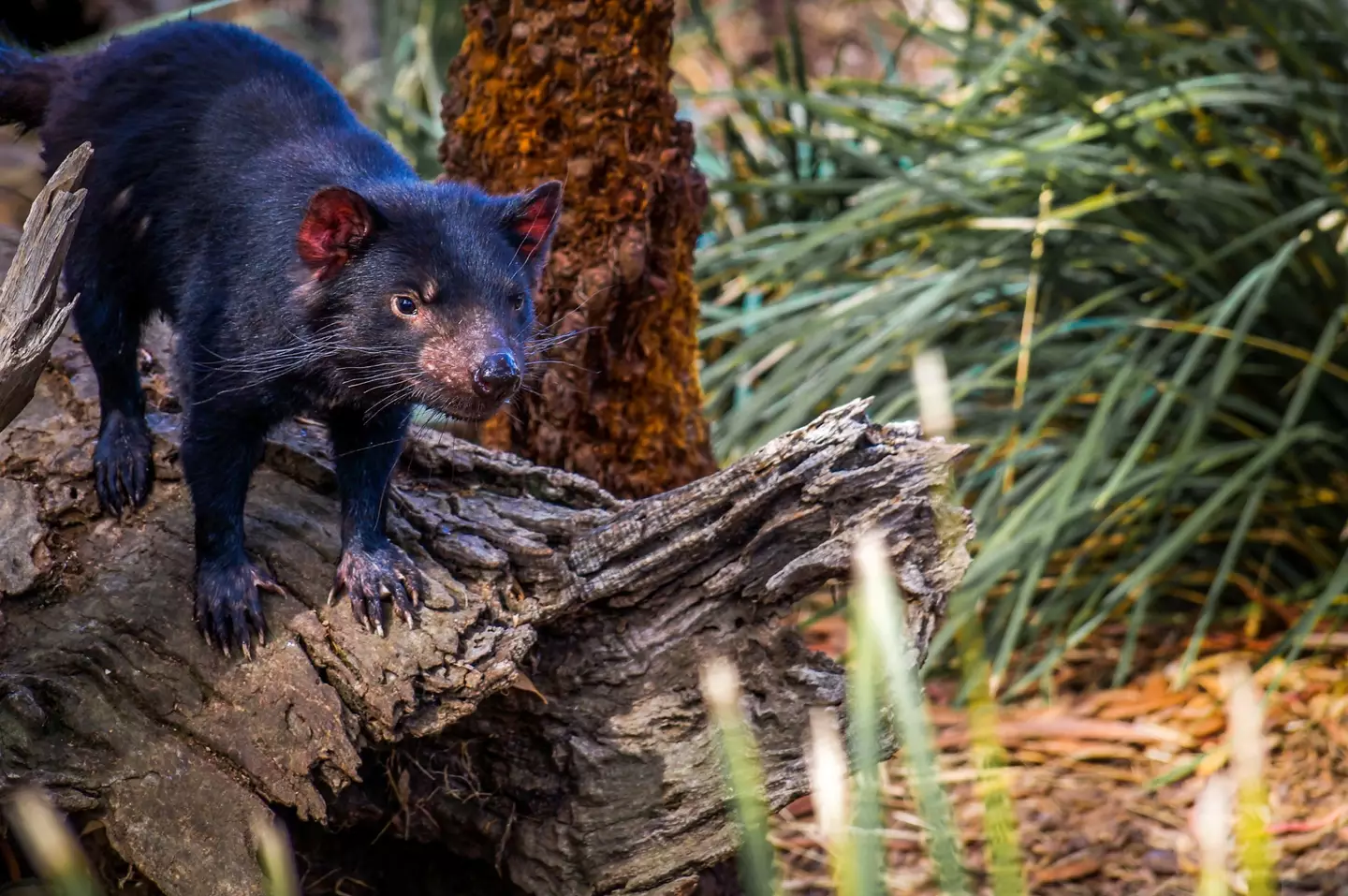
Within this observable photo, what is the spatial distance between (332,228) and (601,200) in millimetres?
785

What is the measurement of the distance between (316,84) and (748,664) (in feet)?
4.37

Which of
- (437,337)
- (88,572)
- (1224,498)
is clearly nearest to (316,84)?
(437,337)

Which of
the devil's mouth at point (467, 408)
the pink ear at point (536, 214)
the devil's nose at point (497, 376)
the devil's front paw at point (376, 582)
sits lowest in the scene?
the devil's front paw at point (376, 582)

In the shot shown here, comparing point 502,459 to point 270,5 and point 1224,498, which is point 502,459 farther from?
point 270,5

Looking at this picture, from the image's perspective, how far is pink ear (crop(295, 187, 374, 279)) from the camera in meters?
2.08

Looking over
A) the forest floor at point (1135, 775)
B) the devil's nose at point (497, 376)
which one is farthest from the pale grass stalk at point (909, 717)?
the forest floor at point (1135, 775)

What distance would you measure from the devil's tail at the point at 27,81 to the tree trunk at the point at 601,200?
803mm

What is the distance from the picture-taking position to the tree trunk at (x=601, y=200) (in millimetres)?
2775

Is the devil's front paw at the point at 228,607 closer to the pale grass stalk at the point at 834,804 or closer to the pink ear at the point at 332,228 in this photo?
the pink ear at the point at 332,228

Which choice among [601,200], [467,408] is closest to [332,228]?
[467,408]

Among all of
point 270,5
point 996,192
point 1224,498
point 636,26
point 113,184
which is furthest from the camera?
point 270,5

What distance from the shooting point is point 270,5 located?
998 centimetres

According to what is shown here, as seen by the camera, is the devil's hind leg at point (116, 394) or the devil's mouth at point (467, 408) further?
the devil's hind leg at point (116, 394)

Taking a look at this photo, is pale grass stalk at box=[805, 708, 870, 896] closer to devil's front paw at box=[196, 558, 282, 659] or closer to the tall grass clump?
devil's front paw at box=[196, 558, 282, 659]
